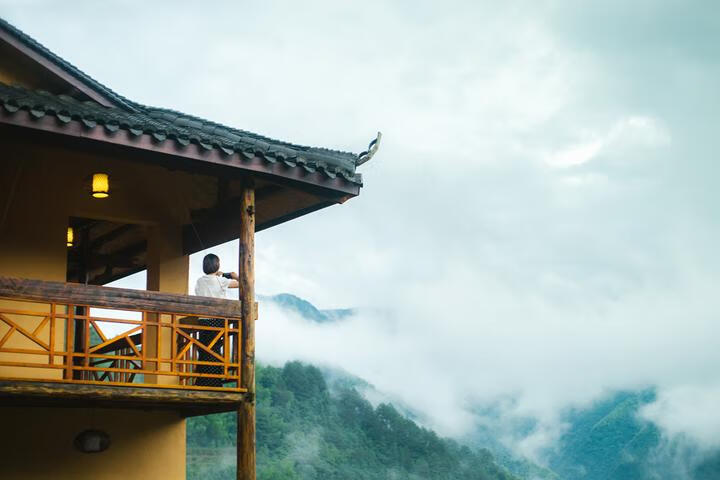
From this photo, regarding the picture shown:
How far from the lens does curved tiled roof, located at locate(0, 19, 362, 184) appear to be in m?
8.36

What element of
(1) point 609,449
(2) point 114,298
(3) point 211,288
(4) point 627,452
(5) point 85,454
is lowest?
(5) point 85,454

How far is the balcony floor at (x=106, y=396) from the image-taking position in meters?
8.20

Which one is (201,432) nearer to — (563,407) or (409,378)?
(563,407)

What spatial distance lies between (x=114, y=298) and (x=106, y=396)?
0.80 meters

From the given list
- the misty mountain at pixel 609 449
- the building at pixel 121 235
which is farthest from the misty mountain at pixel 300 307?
the building at pixel 121 235

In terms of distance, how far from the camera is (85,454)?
411 inches

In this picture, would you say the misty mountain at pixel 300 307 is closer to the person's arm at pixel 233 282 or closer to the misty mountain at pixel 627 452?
the misty mountain at pixel 627 452

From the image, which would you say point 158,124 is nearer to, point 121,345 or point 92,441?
point 121,345

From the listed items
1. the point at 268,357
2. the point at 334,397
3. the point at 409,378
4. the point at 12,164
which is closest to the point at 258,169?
the point at 12,164

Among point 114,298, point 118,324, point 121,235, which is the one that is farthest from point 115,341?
point 121,235

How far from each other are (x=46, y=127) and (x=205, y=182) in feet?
9.52

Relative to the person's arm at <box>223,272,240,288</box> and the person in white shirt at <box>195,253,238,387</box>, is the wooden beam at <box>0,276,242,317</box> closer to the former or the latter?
the person in white shirt at <box>195,253,238,387</box>

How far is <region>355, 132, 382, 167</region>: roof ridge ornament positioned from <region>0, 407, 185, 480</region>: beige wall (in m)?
3.45

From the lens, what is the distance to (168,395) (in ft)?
29.1
